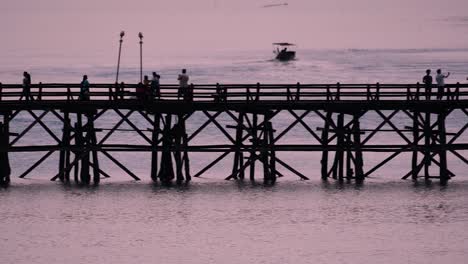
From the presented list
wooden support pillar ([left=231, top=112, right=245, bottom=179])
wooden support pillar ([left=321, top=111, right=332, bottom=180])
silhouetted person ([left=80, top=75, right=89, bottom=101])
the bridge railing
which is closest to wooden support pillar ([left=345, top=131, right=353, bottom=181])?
wooden support pillar ([left=321, top=111, right=332, bottom=180])

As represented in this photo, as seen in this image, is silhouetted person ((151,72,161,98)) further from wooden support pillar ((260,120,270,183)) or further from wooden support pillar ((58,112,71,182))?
wooden support pillar ((260,120,270,183))

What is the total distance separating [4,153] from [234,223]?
1051 cm

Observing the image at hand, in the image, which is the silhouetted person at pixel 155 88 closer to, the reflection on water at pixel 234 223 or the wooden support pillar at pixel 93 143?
the wooden support pillar at pixel 93 143

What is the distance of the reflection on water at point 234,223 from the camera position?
36.1 meters

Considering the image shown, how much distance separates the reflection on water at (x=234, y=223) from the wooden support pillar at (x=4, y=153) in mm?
648

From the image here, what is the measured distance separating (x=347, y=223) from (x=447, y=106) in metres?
8.55

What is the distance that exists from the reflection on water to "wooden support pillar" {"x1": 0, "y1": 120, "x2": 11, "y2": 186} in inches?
25.5

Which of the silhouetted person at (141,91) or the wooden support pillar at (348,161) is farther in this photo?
the wooden support pillar at (348,161)

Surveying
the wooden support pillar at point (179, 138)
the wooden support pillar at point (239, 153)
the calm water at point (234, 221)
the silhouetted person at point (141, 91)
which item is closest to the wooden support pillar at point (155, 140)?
the calm water at point (234, 221)

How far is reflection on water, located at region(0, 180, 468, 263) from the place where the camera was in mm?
36125

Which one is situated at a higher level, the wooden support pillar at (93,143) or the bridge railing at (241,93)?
the bridge railing at (241,93)

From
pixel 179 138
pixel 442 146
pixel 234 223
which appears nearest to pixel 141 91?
pixel 179 138

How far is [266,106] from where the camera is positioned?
1816 inches

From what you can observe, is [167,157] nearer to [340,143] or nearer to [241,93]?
[241,93]
